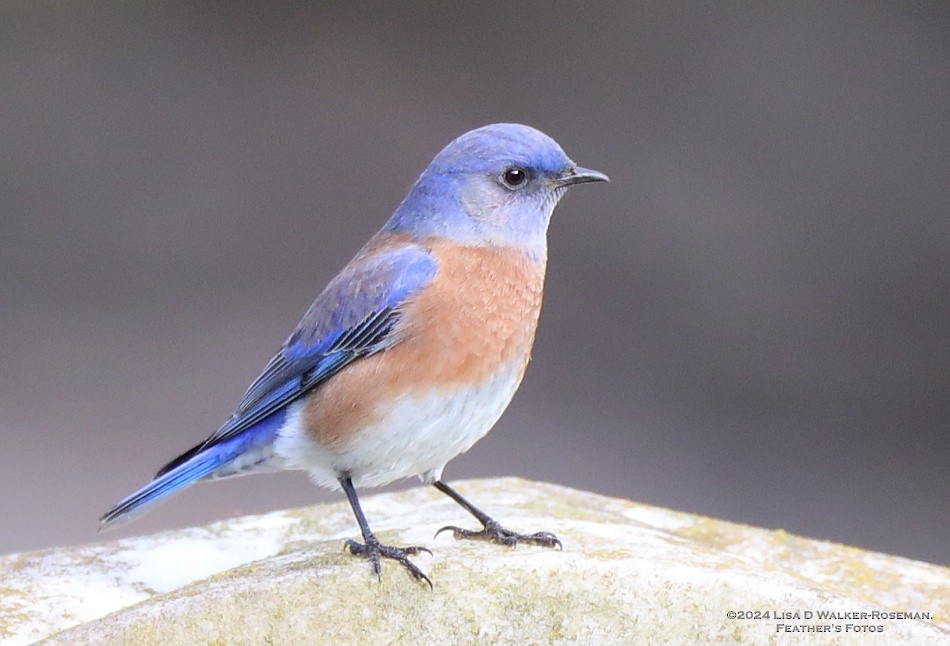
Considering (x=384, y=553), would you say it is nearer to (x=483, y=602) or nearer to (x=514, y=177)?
(x=483, y=602)

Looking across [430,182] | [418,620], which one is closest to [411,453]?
[418,620]

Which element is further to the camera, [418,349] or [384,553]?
[418,349]

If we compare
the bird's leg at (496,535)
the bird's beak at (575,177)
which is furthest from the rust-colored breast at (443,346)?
the bird's leg at (496,535)

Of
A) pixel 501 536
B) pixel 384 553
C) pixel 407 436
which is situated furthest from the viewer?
pixel 501 536

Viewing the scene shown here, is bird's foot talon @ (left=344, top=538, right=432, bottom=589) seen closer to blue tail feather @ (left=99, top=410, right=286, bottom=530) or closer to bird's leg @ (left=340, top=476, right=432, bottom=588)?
bird's leg @ (left=340, top=476, right=432, bottom=588)

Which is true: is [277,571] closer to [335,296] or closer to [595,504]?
[335,296]

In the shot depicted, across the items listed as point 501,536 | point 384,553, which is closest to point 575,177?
point 501,536

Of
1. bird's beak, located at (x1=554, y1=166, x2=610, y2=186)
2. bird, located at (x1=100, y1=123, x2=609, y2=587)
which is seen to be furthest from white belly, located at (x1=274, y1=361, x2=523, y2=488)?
bird's beak, located at (x1=554, y1=166, x2=610, y2=186)
